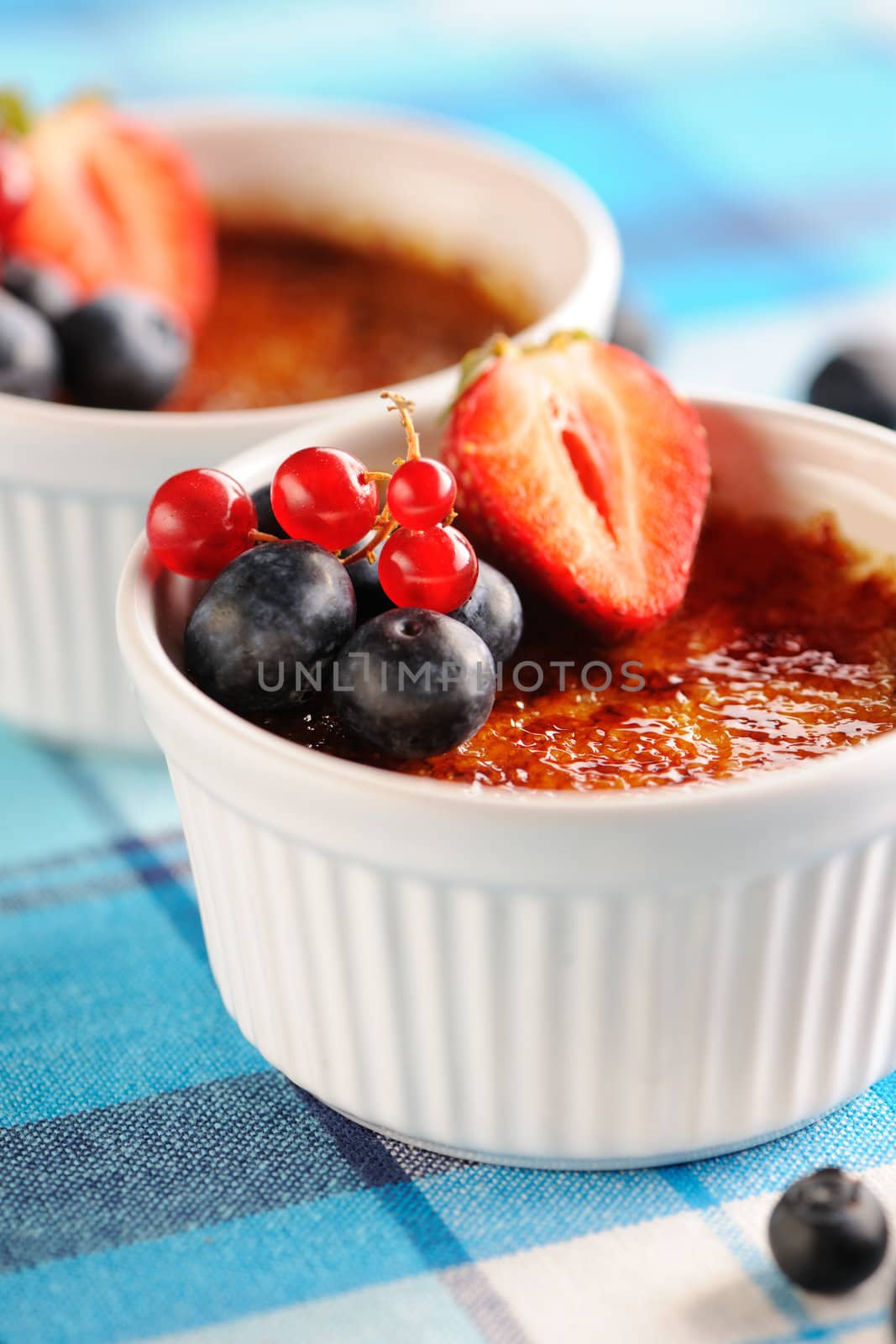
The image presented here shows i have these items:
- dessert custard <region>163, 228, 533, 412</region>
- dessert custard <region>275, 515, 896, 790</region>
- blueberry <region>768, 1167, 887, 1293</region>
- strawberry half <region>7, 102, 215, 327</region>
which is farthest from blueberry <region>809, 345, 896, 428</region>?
blueberry <region>768, 1167, 887, 1293</region>

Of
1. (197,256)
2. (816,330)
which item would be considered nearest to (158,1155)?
(197,256)

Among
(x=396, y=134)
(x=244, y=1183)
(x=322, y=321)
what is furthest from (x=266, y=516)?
(x=396, y=134)

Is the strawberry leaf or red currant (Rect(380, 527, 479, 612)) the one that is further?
the strawberry leaf

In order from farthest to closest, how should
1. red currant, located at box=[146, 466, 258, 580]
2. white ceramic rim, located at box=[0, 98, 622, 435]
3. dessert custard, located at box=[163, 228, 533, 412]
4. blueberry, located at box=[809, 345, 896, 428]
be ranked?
blueberry, located at box=[809, 345, 896, 428], dessert custard, located at box=[163, 228, 533, 412], white ceramic rim, located at box=[0, 98, 622, 435], red currant, located at box=[146, 466, 258, 580]

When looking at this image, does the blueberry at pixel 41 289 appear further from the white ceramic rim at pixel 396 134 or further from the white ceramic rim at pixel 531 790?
the white ceramic rim at pixel 531 790

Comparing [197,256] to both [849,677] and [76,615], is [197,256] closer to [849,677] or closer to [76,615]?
[76,615]

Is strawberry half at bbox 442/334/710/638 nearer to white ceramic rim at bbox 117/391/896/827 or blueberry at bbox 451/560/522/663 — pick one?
blueberry at bbox 451/560/522/663

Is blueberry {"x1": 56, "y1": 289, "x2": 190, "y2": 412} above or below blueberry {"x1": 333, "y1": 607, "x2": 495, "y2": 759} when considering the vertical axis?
below
